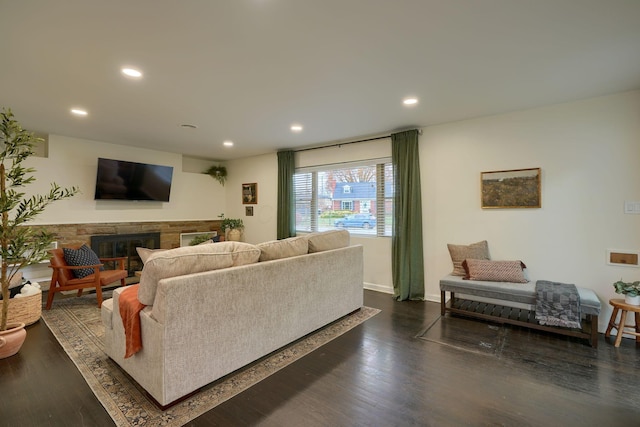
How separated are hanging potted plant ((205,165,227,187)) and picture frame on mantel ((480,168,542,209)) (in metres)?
5.38

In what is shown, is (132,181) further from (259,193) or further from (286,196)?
(286,196)

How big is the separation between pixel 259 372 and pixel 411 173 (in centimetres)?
323

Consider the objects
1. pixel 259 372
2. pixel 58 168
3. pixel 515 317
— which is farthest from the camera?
pixel 58 168

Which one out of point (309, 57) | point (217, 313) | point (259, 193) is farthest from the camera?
point (259, 193)

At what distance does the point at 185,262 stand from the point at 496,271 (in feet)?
10.9

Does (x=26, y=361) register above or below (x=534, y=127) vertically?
below

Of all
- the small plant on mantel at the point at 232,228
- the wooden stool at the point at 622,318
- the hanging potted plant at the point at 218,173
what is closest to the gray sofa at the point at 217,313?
the wooden stool at the point at 622,318

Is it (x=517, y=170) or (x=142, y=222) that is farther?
(x=142, y=222)

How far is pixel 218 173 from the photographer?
679 centimetres

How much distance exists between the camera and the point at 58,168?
4.63 metres

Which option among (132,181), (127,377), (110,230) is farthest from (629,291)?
(110,230)

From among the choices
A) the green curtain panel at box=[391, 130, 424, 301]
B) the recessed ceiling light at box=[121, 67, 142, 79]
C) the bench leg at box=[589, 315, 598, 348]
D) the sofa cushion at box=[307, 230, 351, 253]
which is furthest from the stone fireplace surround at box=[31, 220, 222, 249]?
the bench leg at box=[589, 315, 598, 348]

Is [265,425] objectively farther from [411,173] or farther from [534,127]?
[534,127]

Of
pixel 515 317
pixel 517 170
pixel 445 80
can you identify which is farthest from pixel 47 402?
pixel 517 170
